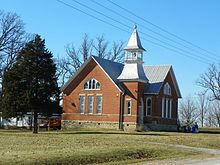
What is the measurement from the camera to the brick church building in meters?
53.6

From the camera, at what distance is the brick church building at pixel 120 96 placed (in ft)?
176

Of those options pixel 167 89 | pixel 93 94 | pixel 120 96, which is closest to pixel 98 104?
pixel 93 94

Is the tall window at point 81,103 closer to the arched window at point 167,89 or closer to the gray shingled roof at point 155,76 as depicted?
the gray shingled roof at point 155,76

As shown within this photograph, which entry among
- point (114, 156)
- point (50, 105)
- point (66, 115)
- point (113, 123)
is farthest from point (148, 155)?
point (66, 115)

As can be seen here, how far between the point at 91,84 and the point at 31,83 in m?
13.3

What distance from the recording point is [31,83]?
44156mm

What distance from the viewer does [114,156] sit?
21547mm

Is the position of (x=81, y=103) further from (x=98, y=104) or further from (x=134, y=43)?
(x=134, y=43)

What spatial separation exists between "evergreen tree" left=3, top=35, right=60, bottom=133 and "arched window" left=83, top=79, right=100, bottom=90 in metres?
11.3

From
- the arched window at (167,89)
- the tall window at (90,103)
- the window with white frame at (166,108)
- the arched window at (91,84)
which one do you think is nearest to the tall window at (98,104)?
the tall window at (90,103)

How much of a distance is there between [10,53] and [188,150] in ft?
144

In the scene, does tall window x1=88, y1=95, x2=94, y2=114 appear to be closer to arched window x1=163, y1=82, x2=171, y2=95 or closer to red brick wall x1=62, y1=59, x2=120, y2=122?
red brick wall x1=62, y1=59, x2=120, y2=122

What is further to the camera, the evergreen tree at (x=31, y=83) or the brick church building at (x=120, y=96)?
the brick church building at (x=120, y=96)

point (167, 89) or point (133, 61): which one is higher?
point (133, 61)
